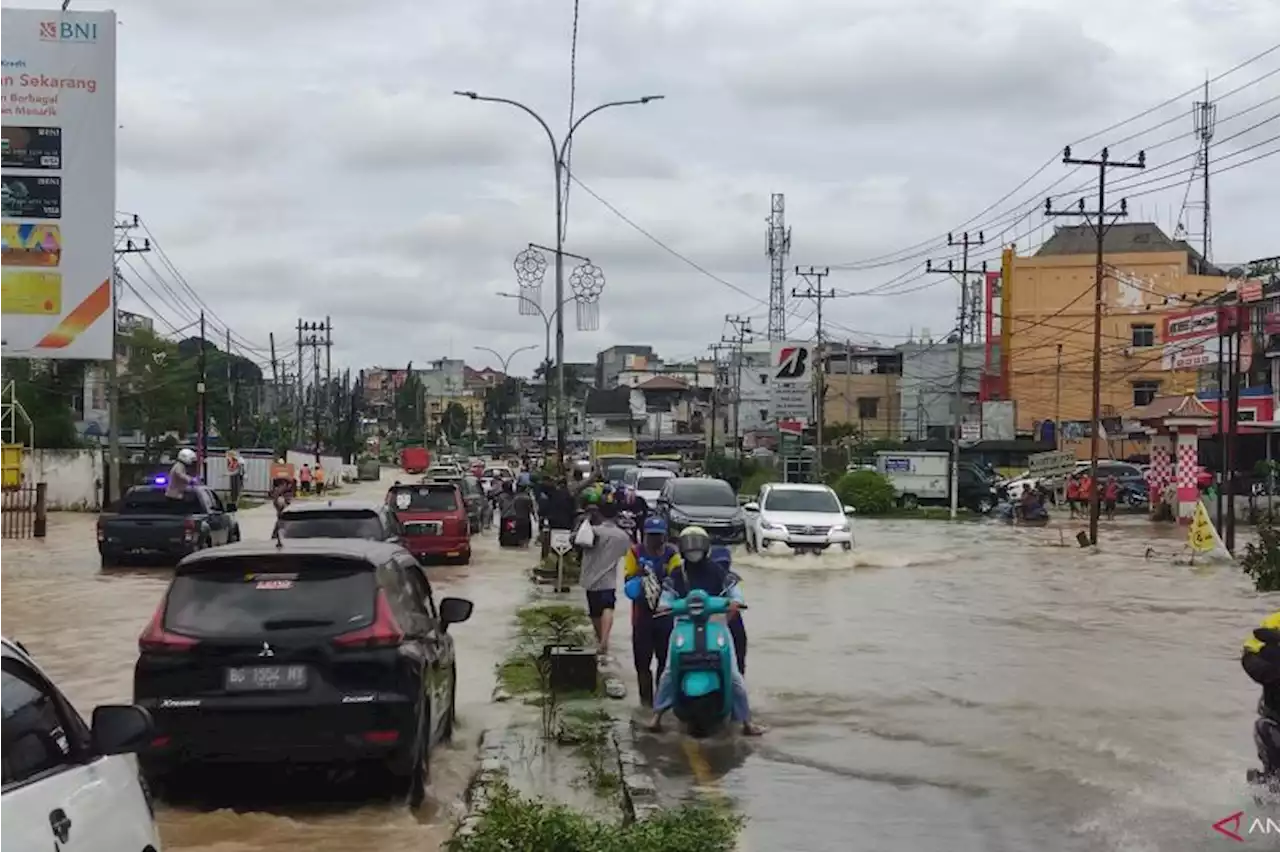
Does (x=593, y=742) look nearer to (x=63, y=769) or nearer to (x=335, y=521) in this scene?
(x=63, y=769)

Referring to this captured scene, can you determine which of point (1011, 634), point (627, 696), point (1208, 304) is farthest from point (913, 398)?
point (627, 696)

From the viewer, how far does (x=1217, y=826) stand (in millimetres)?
8586

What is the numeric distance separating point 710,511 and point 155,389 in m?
51.8

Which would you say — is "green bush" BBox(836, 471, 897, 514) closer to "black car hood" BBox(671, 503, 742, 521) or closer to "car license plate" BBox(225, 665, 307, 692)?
"black car hood" BBox(671, 503, 742, 521)

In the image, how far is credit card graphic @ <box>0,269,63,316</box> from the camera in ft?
103

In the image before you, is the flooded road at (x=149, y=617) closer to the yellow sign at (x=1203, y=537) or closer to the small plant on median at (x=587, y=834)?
the small plant on median at (x=587, y=834)

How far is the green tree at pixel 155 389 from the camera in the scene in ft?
260

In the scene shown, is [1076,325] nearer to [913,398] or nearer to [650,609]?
[913,398]

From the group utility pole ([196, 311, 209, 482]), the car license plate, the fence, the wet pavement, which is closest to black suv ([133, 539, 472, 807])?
the car license plate

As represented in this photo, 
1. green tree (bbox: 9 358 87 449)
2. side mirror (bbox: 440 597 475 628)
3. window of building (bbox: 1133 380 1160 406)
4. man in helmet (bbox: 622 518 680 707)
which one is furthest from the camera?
→ window of building (bbox: 1133 380 1160 406)

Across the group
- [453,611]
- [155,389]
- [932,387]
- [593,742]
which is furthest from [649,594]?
[932,387]

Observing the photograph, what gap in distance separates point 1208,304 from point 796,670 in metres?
33.8

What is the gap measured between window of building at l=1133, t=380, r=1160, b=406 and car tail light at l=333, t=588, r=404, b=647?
6907 centimetres

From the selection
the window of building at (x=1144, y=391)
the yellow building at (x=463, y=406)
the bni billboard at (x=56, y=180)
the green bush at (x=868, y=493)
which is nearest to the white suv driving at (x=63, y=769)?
the bni billboard at (x=56, y=180)
